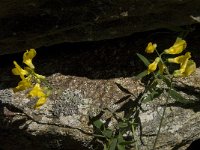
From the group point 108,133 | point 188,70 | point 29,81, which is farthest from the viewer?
point 108,133

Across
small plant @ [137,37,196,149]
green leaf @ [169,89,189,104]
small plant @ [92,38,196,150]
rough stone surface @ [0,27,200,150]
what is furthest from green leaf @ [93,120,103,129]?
green leaf @ [169,89,189,104]

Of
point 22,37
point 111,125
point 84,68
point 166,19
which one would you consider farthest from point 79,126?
point 166,19

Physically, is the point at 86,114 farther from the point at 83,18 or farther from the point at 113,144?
the point at 83,18

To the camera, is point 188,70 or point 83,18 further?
point 83,18

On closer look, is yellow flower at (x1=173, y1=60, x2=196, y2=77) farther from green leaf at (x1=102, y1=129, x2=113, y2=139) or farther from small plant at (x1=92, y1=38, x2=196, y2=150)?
green leaf at (x1=102, y1=129, x2=113, y2=139)

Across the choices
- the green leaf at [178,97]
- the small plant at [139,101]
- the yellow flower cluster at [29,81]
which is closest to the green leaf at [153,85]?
the small plant at [139,101]

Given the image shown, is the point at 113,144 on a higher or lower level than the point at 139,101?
lower

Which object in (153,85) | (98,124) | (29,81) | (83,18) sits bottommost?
(98,124)

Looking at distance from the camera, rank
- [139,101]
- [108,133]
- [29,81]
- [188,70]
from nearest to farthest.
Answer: [188,70]
[29,81]
[108,133]
[139,101]

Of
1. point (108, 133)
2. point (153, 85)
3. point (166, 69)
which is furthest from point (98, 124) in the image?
point (166, 69)
